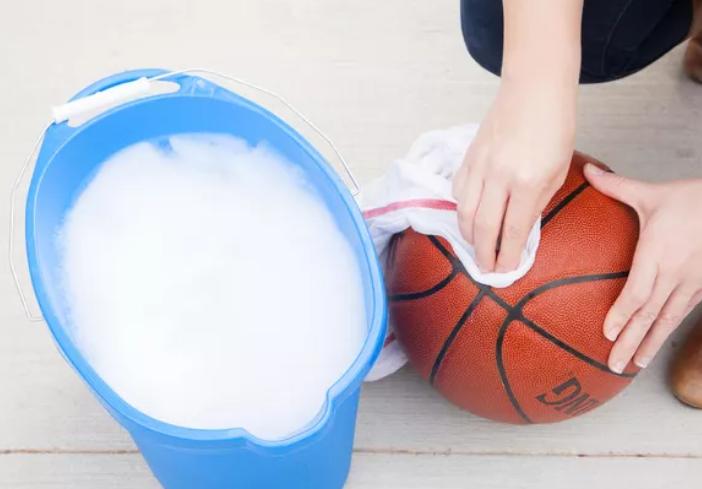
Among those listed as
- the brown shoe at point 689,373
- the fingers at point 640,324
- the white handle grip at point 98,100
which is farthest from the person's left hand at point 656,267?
the white handle grip at point 98,100

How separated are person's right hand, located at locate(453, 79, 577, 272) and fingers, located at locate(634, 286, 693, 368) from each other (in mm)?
204

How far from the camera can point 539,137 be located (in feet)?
2.69

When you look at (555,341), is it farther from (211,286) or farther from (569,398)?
(211,286)

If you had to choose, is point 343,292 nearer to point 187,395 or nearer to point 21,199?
point 187,395

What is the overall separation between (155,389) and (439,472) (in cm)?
41

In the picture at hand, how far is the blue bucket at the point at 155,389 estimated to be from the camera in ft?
2.80

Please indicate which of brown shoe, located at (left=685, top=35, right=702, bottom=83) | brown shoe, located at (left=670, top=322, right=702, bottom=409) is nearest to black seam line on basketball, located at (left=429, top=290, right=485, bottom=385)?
brown shoe, located at (left=670, top=322, right=702, bottom=409)

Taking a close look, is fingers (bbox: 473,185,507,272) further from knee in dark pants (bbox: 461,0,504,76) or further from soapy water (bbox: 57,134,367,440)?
knee in dark pants (bbox: 461,0,504,76)

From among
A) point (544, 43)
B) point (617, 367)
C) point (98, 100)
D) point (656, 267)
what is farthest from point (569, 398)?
point (98, 100)

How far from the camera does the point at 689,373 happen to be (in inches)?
45.9

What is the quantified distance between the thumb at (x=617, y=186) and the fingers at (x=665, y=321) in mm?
110

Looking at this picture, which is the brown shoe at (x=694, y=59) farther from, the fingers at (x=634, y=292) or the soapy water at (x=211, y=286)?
the soapy water at (x=211, y=286)

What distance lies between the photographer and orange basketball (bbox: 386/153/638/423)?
920 millimetres

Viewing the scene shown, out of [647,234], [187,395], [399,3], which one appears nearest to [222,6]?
[399,3]
